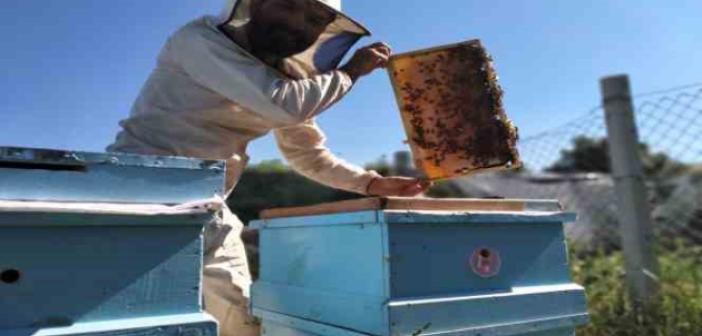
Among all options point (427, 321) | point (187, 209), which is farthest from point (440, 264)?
point (187, 209)

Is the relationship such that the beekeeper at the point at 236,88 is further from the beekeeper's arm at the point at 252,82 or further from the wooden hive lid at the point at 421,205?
the wooden hive lid at the point at 421,205

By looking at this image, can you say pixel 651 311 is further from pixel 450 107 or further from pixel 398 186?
pixel 450 107

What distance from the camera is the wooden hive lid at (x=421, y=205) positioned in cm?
133

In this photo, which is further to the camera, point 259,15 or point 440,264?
point 259,15

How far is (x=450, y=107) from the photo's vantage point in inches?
75.0

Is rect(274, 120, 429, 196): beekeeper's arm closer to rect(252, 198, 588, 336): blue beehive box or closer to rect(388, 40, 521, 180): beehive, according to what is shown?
rect(388, 40, 521, 180): beehive

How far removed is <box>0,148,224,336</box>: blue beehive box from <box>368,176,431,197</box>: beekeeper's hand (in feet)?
3.29

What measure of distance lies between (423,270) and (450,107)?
2.33 feet

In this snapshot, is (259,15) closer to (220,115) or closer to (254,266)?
(220,115)

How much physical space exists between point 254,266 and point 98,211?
359 centimetres

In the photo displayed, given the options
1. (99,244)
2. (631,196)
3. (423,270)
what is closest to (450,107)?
(423,270)

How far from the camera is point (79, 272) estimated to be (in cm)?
105

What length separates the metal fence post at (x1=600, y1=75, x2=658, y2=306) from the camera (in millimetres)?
2977

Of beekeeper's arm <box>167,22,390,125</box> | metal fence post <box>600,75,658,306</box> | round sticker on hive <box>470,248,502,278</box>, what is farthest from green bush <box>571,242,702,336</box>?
beekeeper's arm <box>167,22,390,125</box>
